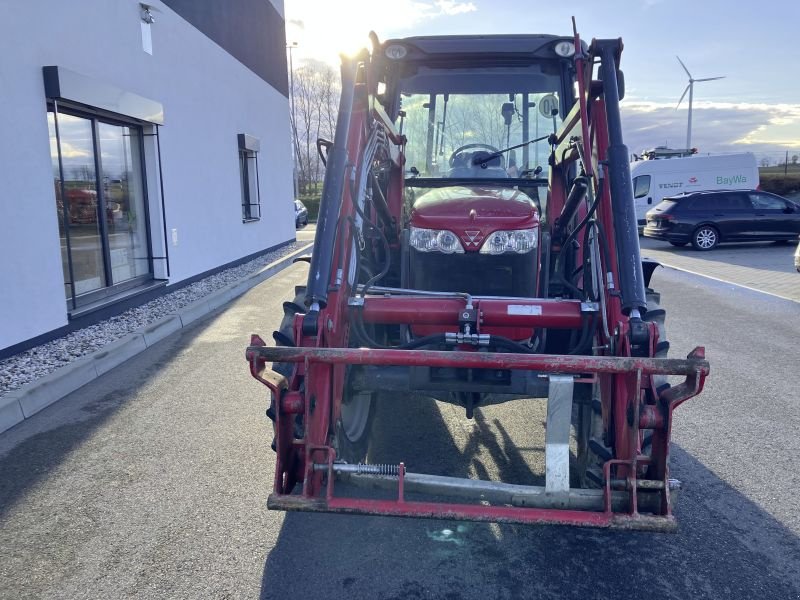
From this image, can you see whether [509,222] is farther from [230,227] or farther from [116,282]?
[230,227]

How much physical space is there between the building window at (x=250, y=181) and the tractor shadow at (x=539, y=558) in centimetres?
1253

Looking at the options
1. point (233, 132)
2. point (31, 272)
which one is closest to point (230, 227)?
point (233, 132)

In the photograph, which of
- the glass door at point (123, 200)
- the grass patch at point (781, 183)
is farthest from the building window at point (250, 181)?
the grass patch at point (781, 183)

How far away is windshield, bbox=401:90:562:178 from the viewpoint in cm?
481

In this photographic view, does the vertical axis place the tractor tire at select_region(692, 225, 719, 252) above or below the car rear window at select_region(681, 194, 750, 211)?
below

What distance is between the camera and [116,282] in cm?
932

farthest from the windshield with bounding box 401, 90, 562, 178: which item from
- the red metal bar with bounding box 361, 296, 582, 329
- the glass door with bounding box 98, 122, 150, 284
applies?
the glass door with bounding box 98, 122, 150, 284

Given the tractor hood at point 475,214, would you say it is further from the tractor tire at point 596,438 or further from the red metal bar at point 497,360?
the red metal bar at point 497,360

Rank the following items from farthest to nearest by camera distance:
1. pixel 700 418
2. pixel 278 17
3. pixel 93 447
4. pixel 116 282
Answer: pixel 278 17
pixel 116 282
pixel 700 418
pixel 93 447

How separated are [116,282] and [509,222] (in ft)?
23.9

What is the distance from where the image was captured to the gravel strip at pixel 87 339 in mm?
5939

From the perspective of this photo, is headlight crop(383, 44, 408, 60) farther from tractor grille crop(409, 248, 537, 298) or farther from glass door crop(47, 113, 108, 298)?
glass door crop(47, 113, 108, 298)

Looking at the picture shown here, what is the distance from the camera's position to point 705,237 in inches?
708

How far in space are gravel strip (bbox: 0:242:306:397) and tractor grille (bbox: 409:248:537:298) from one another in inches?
153
